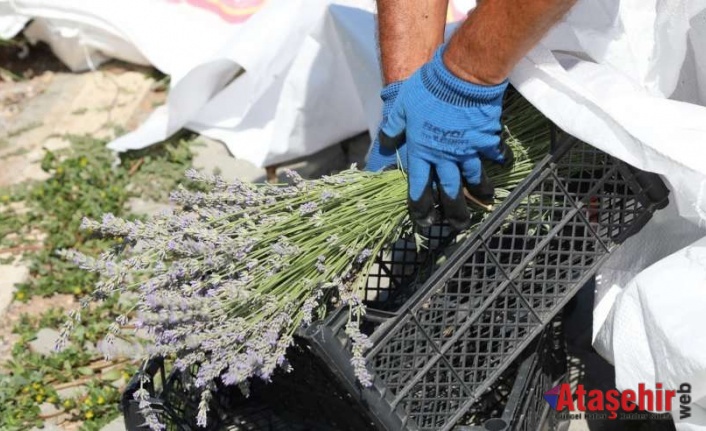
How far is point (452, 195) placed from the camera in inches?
65.6

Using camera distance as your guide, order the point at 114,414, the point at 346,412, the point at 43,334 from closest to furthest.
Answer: the point at 346,412
the point at 114,414
the point at 43,334

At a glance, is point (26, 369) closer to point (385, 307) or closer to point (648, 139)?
point (385, 307)

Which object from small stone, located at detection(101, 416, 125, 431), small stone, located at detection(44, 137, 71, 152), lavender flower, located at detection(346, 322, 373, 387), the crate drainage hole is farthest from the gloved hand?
small stone, located at detection(44, 137, 71, 152)

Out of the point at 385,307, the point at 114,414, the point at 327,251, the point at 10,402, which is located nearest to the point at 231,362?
the point at 327,251

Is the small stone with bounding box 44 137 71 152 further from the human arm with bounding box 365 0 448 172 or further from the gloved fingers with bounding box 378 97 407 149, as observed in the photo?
the gloved fingers with bounding box 378 97 407 149

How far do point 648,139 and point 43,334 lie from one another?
156cm

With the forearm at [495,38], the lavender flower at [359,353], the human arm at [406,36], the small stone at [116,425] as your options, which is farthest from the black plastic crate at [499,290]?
the small stone at [116,425]

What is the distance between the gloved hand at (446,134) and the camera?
1.63 metres

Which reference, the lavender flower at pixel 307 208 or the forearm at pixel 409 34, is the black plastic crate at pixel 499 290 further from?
the forearm at pixel 409 34

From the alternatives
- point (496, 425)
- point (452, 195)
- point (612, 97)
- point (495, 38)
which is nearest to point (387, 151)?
point (452, 195)

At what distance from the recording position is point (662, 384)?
5.40 ft

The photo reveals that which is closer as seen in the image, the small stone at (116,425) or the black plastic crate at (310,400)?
the black plastic crate at (310,400)

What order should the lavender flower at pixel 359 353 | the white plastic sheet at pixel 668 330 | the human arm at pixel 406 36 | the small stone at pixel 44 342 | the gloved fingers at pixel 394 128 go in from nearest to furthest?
the lavender flower at pixel 359 353 < the white plastic sheet at pixel 668 330 < the gloved fingers at pixel 394 128 < the human arm at pixel 406 36 < the small stone at pixel 44 342

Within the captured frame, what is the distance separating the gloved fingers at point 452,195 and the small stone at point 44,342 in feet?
3.73
